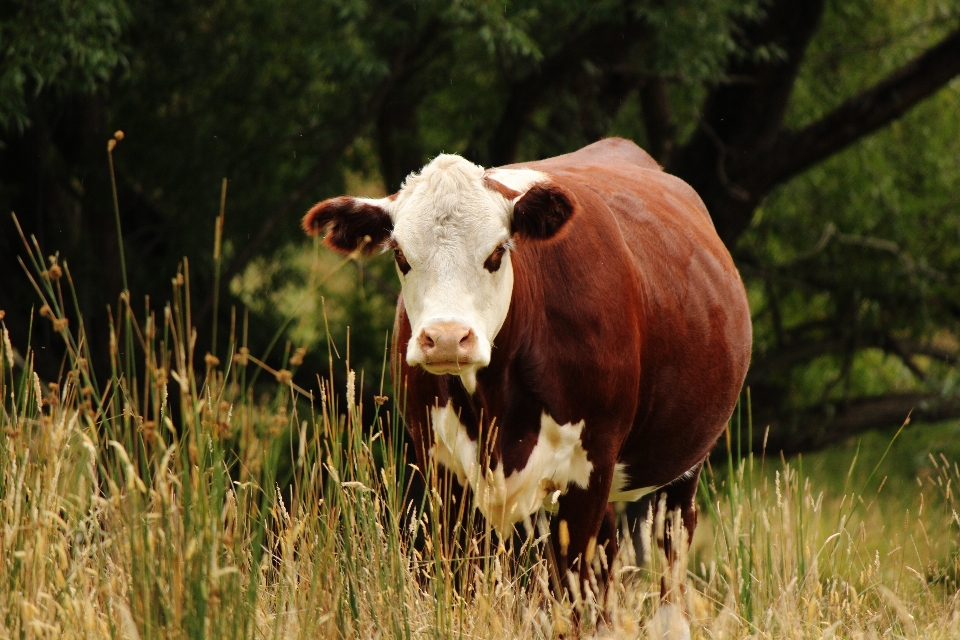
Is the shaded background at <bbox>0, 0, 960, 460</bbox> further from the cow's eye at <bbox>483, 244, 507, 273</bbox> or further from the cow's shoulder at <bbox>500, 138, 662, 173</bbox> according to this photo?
the cow's eye at <bbox>483, 244, 507, 273</bbox>

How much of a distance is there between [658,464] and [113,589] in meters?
2.61

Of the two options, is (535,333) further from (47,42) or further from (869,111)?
(869,111)

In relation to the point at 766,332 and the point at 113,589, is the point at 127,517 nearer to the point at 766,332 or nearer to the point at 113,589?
the point at 113,589

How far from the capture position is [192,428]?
2.84m

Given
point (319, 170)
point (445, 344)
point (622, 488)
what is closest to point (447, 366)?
point (445, 344)

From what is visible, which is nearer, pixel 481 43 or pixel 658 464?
pixel 658 464

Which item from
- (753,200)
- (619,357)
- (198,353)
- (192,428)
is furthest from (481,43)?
(192,428)

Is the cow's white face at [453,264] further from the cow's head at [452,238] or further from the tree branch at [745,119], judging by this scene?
the tree branch at [745,119]

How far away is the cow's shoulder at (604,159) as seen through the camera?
5.51 meters

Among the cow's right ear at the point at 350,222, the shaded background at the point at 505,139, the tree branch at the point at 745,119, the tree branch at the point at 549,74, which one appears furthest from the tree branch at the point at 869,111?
the cow's right ear at the point at 350,222

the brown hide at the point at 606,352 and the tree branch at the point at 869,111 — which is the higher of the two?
the tree branch at the point at 869,111

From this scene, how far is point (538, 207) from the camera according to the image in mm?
4020

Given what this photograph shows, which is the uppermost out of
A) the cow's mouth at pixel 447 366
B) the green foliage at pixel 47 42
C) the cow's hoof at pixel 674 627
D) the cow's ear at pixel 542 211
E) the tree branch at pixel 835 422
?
the green foliage at pixel 47 42

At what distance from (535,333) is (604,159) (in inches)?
83.8
